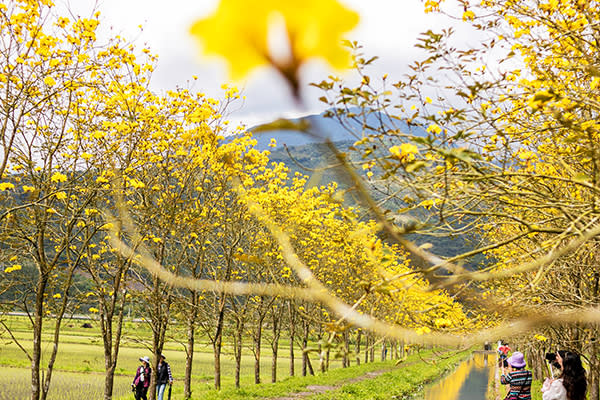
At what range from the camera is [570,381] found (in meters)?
5.71

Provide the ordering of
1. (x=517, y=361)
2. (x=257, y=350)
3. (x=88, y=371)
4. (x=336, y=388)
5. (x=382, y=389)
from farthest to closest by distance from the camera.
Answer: (x=88, y=371) < (x=336, y=388) < (x=257, y=350) < (x=382, y=389) < (x=517, y=361)

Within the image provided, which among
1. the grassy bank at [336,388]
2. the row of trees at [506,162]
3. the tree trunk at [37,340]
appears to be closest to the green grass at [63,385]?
the grassy bank at [336,388]

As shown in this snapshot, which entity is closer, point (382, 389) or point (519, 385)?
point (519, 385)

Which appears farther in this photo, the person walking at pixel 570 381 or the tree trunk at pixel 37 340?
the tree trunk at pixel 37 340

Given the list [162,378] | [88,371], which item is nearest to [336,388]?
[162,378]

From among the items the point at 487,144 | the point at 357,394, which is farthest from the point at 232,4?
the point at 357,394

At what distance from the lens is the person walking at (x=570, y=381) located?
5680mm

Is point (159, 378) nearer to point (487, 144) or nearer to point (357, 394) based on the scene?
point (357, 394)

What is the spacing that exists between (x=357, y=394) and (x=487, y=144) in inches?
571

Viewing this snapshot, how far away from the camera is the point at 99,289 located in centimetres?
1045

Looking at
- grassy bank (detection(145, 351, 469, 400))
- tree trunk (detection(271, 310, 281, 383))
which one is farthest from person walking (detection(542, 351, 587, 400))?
tree trunk (detection(271, 310, 281, 383))

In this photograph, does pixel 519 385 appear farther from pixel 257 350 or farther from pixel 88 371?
pixel 88 371

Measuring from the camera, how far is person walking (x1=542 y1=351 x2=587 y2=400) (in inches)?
224

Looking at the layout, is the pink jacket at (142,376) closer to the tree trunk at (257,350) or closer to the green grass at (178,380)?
the green grass at (178,380)
